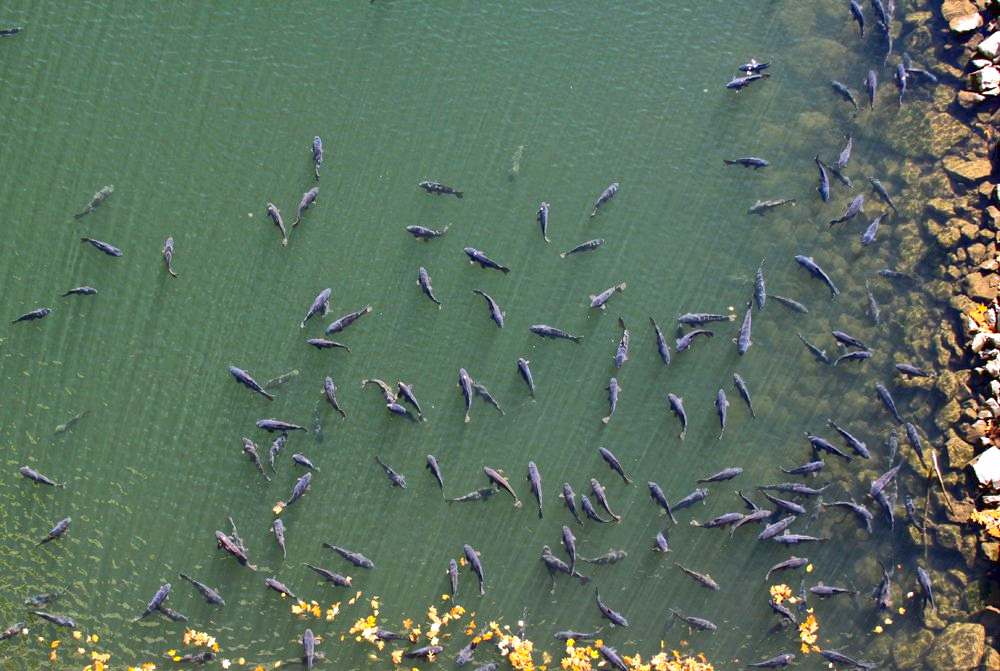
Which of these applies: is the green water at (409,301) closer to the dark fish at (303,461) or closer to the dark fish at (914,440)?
the dark fish at (303,461)

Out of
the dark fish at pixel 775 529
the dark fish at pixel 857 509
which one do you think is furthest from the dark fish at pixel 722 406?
the dark fish at pixel 857 509

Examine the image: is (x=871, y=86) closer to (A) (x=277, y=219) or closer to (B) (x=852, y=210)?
(B) (x=852, y=210)

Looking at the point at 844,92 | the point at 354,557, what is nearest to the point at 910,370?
the point at 844,92

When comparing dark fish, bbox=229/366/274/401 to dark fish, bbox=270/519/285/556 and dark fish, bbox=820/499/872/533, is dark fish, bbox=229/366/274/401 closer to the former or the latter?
dark fish, bbox=270/519/285/556

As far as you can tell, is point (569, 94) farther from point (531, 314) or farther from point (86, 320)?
point (86, 320)

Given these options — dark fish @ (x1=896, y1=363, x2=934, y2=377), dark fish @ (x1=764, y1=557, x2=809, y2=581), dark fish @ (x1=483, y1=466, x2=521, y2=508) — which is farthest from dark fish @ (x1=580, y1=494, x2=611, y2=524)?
dark fish @ (x1=896, y1=363, x2=934, y2=377)

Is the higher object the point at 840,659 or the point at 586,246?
the point at 586,246

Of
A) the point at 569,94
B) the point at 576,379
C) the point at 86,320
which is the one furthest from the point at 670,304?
the point at 86,320

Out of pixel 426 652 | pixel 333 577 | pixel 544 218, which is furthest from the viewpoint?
pixel 544 218
